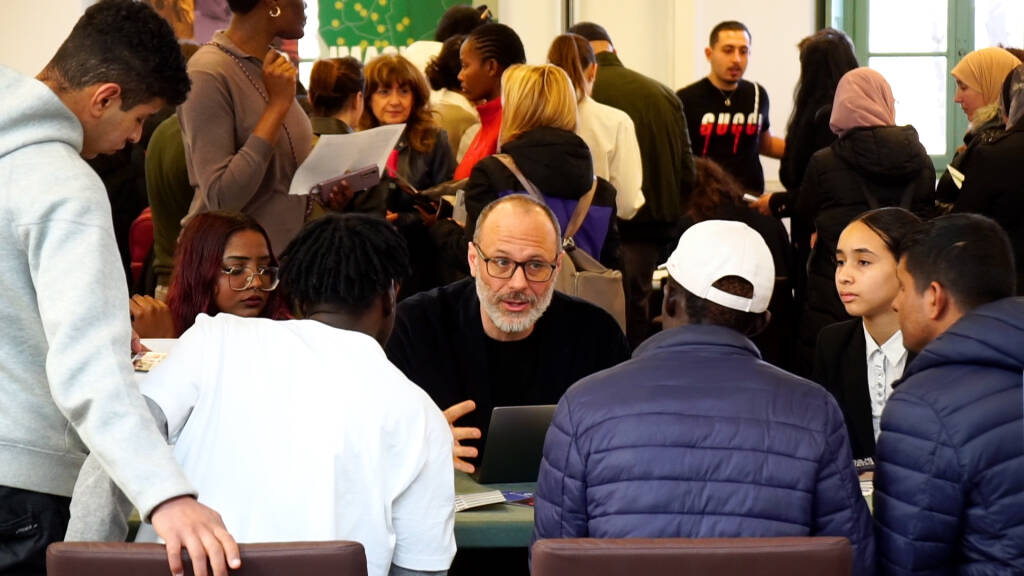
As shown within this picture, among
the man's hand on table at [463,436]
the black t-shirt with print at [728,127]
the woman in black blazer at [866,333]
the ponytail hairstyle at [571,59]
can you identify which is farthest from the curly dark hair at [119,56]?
the black t-shirt with print at [728,127]

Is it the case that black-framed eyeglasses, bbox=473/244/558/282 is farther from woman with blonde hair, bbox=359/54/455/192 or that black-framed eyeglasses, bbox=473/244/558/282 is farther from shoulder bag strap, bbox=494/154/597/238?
woman with blonde hair, bbox=359/54/455/192

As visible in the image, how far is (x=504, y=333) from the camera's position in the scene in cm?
344

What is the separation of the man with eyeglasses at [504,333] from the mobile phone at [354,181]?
75cm

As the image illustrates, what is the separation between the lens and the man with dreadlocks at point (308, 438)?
206 cm

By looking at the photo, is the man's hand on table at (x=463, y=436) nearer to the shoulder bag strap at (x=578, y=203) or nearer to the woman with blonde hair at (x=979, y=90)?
the shoulder bag strap at (x=578, y=203)

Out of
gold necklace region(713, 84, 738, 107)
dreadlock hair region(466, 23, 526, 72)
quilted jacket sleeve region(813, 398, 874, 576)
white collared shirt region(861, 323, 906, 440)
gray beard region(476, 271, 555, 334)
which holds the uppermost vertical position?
dreadlock hair region(466, 23, 526, 72)

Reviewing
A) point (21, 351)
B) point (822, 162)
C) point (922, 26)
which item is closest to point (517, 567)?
point (21, 351)

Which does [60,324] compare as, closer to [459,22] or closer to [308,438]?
[308,438]

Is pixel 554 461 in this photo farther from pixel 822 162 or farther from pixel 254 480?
pixel 822 162

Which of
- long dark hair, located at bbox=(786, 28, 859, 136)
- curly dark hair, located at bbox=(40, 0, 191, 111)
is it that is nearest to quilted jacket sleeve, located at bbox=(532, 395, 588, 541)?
curly dark hair, located at bbox=(40, 0, 191, 111)

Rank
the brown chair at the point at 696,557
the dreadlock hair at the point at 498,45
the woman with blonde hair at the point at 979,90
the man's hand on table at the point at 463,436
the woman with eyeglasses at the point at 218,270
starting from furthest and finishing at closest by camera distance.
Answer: the woman with blonde hair at the point at 979,90 → the dreadlock hair at the point at 498,45 → the woman with eyeglasses at the point at 218,270 → the man's hand on table at the point at 463,436 → the brown chair at the point at 696,557

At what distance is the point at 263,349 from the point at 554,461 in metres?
0.58

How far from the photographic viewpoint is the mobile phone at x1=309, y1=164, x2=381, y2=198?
162 inches

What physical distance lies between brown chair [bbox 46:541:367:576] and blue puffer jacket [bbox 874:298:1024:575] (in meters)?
1.10
